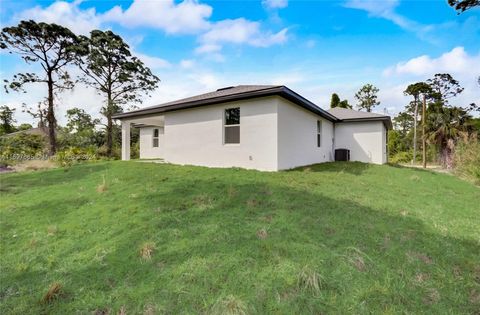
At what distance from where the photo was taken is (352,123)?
1444 cm

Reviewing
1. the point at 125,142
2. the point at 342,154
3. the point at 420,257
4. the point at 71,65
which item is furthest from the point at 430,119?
the point at 71,65

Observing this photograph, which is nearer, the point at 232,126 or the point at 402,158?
the point at 232,126

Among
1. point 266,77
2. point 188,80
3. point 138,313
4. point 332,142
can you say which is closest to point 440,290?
point 138,313

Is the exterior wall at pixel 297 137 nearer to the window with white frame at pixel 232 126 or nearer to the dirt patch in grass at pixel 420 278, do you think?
the window with white frame at pixel 232 126

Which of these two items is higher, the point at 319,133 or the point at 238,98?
the point at 238,98

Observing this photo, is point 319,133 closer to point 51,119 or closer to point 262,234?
point 262,234

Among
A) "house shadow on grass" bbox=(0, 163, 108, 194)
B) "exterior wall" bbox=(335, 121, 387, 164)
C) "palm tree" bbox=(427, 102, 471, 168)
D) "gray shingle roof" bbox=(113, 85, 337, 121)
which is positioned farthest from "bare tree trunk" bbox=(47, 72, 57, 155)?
"palm tree" bbox=(427, 102, 471, 168)

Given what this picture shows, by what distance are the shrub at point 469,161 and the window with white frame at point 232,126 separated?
31.2 feet

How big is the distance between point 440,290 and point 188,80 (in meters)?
13.6

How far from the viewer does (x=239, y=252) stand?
304 centimetres

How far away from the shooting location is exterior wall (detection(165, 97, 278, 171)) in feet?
26.3

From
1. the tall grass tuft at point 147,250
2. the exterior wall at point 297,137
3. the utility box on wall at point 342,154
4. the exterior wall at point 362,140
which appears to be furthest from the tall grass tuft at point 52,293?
the exterior wall at point 362,140

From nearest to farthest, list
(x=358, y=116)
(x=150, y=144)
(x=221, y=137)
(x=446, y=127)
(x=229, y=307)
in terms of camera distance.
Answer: (x=229, y=307)
(x=221, y=137)
(x=358, y=116)
(x=150, y=144)
(x=446, y=127)

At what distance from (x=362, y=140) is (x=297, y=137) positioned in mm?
6984
